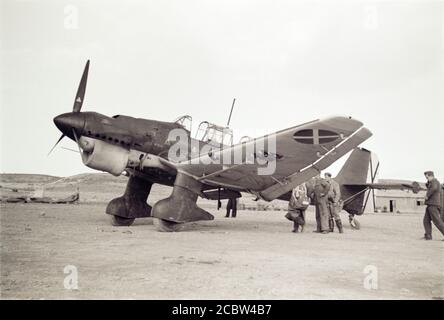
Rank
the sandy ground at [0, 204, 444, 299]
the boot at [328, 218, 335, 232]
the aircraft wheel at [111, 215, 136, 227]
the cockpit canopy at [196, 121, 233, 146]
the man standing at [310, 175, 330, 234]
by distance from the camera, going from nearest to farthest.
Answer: the sandy ground at [0, 204, 444, 299], the man standing at [310, 175, 330, 234], the aircraft wheel at [111, 215, 136, 227], the boot at [328, 218, 335, 232], the cockpit canopy at [196, 121, 233, 146]

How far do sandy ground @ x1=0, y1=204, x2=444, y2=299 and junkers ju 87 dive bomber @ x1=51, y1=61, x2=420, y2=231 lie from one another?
69.9 inches

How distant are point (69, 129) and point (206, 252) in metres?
4.92

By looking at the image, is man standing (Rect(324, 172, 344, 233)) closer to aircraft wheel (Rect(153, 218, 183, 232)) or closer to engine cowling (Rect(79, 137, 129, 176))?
aircraft wheel (Rect(153, 218, 183, 232))

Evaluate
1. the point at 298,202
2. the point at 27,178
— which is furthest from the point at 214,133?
the point at 27,178

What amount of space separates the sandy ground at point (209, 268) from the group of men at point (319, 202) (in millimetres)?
2345

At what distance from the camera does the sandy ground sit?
3.75m

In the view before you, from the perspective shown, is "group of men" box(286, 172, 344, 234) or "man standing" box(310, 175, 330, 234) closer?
"group of men" box(286, 172, 344, 234)

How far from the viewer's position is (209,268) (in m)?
4.90

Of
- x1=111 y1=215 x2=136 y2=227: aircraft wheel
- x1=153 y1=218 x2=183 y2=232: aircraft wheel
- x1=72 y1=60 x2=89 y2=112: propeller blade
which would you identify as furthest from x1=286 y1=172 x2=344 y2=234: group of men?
x1=72 y1=60 x2=89 y2=112: propeller blade

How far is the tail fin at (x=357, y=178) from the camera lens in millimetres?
13312

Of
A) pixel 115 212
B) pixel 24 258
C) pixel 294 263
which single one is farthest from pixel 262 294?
pixel 115 212

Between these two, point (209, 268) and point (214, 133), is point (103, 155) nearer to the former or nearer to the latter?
point (214, 133)
